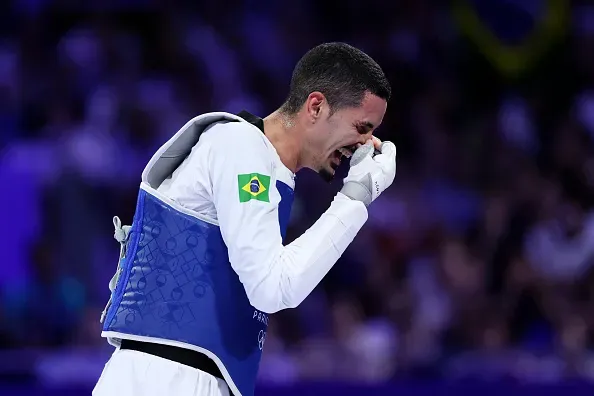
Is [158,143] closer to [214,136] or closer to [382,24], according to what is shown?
[382,24]

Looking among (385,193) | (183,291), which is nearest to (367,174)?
(183,291)

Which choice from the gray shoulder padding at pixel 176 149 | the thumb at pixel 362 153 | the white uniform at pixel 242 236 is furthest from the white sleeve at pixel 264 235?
the thumb at pixel 362 153

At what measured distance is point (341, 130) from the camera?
3.48 m

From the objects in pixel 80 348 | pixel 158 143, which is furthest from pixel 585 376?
pixel 158 143

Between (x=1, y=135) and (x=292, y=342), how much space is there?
10.3 feet

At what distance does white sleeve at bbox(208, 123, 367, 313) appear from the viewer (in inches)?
122

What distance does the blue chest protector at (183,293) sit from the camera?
324 cm

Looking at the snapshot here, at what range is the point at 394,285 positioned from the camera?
7797mm

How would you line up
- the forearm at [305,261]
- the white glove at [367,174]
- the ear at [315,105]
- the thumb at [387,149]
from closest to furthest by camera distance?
the forearm at [305,261] → the white glove at [367,174] → the ear at [315,105] → the thumb at [387,149]

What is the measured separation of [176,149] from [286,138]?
37 cm

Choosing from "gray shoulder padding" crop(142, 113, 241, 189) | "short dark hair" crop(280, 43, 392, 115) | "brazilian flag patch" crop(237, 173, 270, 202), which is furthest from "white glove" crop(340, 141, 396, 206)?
"gray shoulder padding" crop(142, 113, 241, 189)

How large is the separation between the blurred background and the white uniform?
10.0 feet

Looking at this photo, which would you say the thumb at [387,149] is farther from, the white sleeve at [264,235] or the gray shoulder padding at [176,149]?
the gray shoulder padding at [176,149]

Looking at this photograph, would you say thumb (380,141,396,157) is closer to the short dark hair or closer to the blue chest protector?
the short dark hair
